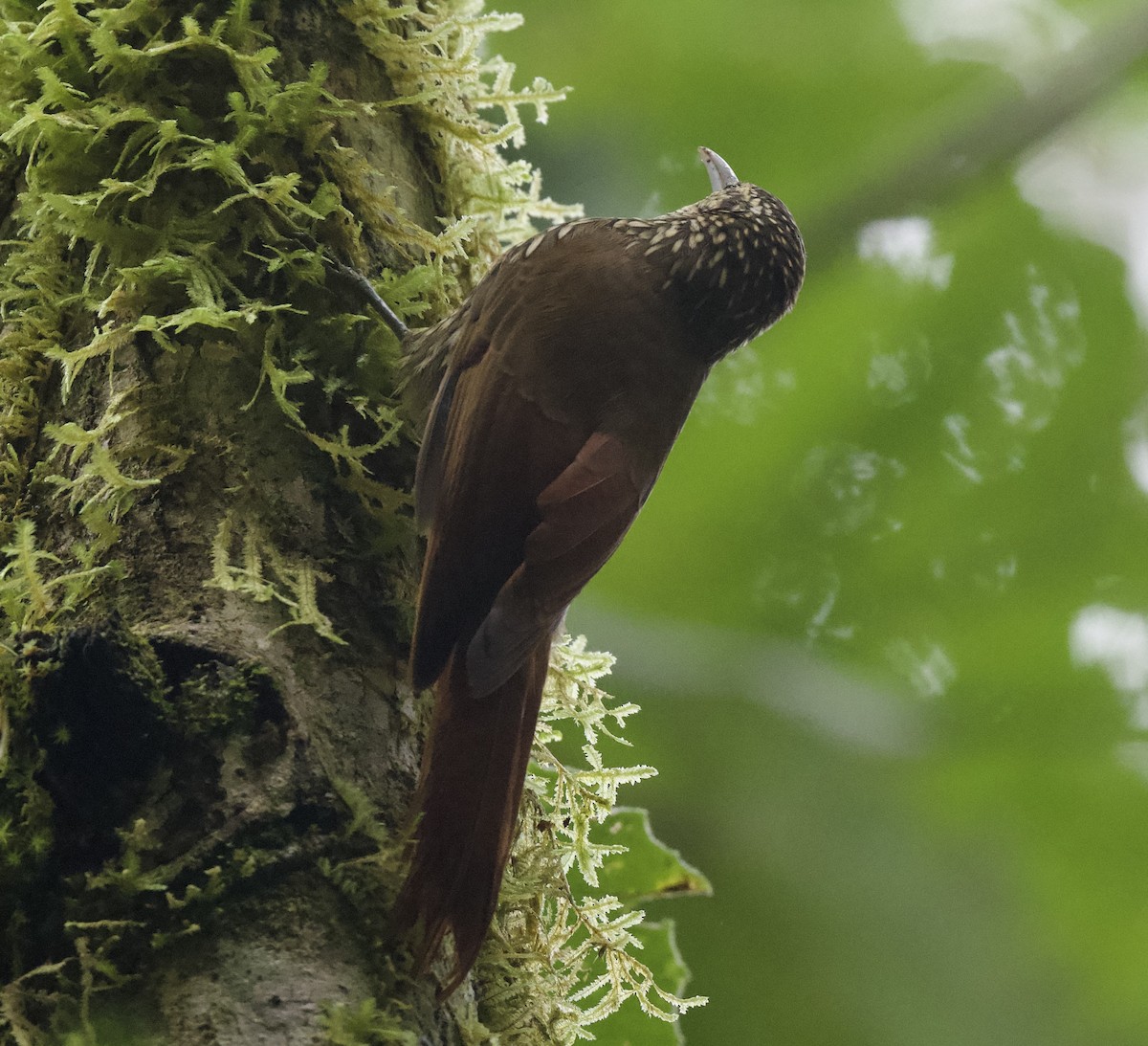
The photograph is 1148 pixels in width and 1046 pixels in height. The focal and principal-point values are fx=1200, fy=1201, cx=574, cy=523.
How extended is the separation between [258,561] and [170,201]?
0.59m

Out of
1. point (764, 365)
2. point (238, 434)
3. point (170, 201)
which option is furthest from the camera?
point (764, 365)

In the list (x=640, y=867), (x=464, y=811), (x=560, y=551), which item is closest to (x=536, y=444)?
(x=560, y=551)

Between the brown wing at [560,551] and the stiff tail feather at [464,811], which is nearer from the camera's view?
the stiff tail feather at [464,811]

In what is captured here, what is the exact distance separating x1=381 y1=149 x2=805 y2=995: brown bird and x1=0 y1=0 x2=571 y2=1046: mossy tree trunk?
0.21 ft

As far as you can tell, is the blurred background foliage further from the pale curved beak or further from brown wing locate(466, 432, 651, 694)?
brown wing locate(466, 432, 651, 694)

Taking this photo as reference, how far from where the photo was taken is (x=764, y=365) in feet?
7.97

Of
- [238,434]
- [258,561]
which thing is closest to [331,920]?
[258,561]

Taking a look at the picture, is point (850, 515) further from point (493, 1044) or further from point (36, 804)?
point (36, 804)

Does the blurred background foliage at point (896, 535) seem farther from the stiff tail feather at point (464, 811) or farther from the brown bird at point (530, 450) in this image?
the stiff tail feather at point (464, 811)

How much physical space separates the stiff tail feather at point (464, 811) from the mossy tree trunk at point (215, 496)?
0.04 meters

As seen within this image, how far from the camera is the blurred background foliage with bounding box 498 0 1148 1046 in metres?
1.95

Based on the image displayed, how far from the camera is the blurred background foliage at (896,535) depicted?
1.95 metres

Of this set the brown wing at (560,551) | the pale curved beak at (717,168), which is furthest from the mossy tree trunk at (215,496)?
the pale curved beak at (717,168)

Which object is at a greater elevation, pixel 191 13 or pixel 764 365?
pixel 191 13
